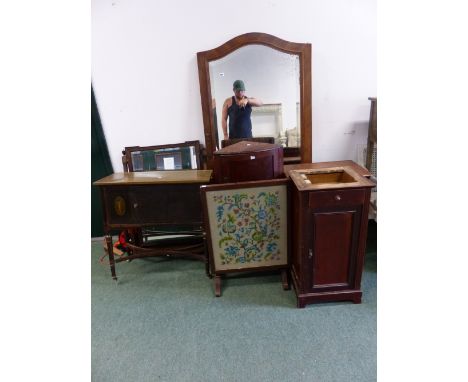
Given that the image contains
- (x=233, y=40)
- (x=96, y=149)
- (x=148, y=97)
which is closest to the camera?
(x=233, y=40)

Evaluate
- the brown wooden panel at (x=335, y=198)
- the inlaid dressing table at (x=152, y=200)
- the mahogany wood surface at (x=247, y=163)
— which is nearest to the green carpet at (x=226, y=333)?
the inlaid dressing table at (x=152, y=200)

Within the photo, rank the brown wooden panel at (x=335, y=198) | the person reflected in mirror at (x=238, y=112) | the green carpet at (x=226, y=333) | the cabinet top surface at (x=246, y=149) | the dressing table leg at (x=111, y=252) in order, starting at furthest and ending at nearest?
the person reflected in mirror at (x=238, y=112) < the dressing table leg at (x=111, y=252) < the cabinet top surface at (x=246, y=149) < the brown wooden panel at (x=335, y=198) < the green carpet at (x=226, y=333)

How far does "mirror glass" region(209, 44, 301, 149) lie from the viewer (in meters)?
2.07

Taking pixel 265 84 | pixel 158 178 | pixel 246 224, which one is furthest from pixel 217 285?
pixel 265 84

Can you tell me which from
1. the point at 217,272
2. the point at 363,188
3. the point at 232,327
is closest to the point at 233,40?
the point at 363,188

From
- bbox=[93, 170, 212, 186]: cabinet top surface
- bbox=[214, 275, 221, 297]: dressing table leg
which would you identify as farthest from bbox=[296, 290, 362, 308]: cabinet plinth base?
bbox=[93, 170, 212, 186]: cabinet top surface

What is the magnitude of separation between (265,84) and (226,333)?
1.60 metres

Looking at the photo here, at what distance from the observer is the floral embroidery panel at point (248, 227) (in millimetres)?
1699

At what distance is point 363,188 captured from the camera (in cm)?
148

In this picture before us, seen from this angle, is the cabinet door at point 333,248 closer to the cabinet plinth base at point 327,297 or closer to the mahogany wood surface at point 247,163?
the cabinet plinth base at point 327,297

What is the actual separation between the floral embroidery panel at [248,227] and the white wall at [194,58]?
0.81m

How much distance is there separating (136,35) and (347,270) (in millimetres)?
2067

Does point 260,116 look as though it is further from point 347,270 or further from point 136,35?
point 347,270

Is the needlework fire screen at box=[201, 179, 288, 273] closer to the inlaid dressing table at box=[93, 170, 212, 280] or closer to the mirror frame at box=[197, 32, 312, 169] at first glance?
the inlaid dressing table at box=[93, 170, 212, 280]
